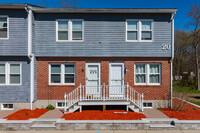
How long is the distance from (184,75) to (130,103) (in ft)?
64.2

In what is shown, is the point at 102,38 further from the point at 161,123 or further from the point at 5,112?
the point at 5,112

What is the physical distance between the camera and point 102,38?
8891 mm

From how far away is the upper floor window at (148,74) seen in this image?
9.05 m

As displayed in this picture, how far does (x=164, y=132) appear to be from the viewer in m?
5.77

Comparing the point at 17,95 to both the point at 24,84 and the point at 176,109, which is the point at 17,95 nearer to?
the point at 24,84

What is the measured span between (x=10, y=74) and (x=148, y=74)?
889 cm

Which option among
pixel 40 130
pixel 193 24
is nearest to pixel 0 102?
pixel 40 130

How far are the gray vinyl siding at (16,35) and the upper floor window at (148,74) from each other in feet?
23.7

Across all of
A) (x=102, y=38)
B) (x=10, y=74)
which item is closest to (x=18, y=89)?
(x=10, y=74)

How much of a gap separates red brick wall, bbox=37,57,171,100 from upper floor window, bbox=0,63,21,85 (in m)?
1.16

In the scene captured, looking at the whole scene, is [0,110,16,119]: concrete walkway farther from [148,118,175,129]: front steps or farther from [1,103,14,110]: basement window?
[148,118,175,129]: front steps

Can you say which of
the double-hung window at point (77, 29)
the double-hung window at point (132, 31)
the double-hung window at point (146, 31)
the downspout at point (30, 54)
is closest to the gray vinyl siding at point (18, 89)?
the downspout at point (30, 54)

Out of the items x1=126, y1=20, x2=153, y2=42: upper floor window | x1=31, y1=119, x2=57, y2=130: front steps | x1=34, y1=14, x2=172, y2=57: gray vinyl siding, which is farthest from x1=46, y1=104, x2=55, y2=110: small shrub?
x1=126, y1=20, x2=153, y2=42: upper floor window

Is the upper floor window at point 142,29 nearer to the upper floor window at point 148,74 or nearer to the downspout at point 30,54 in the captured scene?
the upper floor window at point 148,74
